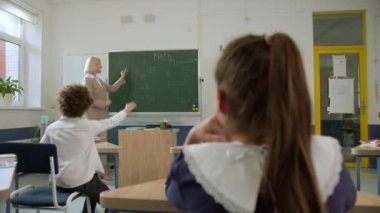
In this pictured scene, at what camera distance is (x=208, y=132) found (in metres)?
0.88

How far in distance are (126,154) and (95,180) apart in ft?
6.40

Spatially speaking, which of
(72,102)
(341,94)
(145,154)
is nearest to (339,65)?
(341,94)

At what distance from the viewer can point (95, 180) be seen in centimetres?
235

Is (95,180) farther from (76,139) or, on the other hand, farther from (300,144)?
(300,144)

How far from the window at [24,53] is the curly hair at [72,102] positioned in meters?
3.59

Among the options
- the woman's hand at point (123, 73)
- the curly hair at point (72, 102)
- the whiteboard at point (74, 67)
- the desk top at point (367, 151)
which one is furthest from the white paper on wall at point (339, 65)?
the curly hair at point (72, 102)

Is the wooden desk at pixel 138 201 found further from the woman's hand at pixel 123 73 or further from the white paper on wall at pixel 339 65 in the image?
the white paper on wall at pixel 339 65

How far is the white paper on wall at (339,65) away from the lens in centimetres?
554

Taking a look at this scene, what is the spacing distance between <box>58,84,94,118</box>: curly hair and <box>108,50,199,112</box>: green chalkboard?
2.99 m

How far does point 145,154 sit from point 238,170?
3612 millimetres

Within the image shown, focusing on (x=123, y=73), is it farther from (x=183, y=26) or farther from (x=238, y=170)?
(x=238, y=170)

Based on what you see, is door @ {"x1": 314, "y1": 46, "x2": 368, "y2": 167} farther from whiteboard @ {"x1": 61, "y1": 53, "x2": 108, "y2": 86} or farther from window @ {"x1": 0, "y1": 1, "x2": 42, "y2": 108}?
window @ {"x1": 0, "y1": 1, "x2": 42, "y2": 108}

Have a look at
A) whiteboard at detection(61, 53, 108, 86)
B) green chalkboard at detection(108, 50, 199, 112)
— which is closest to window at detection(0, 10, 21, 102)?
whiteboard at detection(61, 53, 108, 86)

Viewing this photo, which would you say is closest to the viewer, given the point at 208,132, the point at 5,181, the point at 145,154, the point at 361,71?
the point at 208,132
